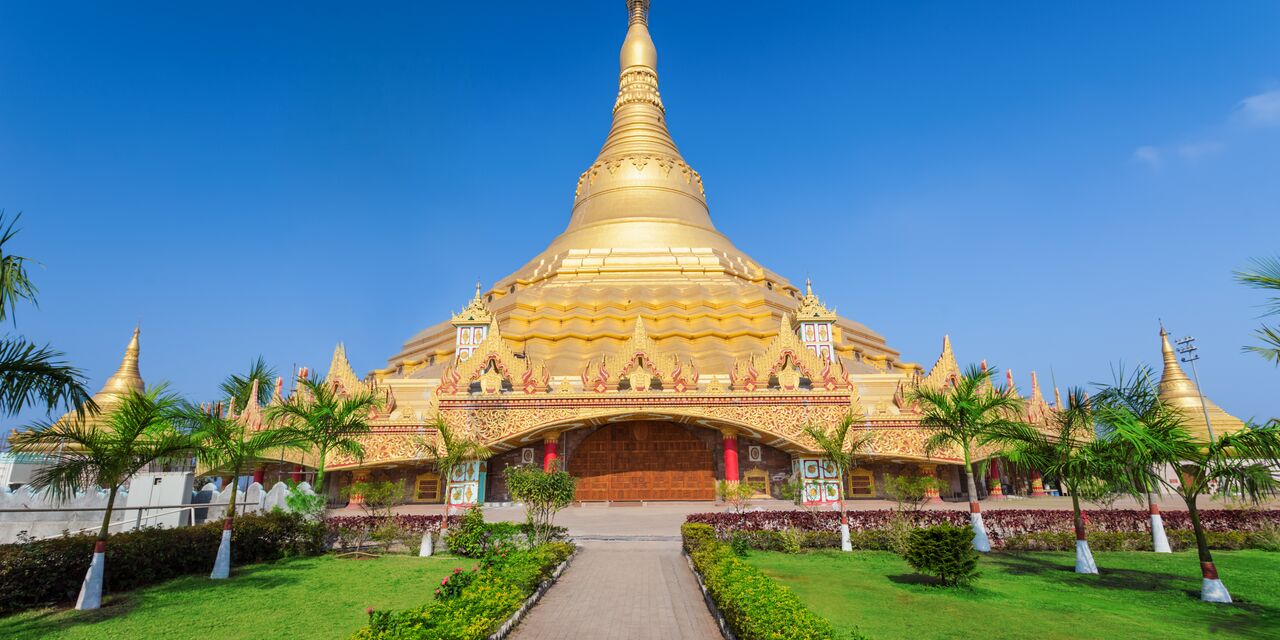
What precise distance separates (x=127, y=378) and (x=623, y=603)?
3348 cm

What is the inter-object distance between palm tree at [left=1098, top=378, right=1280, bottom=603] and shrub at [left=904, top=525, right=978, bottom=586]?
9.33 ft

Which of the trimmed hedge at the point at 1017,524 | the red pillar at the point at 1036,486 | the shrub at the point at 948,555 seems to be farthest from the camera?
the red pillar at the point at 1036,486

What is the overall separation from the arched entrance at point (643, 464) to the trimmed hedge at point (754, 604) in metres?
12.9

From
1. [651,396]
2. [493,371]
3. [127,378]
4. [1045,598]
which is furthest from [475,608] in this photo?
[127,378]

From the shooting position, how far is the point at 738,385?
23109 mm

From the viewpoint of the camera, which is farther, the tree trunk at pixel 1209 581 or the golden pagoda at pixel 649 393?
the golden pagoda at pixel 649 393

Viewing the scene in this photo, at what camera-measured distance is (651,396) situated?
893 inches

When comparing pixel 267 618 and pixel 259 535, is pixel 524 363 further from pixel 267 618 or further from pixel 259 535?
pixel 267 618

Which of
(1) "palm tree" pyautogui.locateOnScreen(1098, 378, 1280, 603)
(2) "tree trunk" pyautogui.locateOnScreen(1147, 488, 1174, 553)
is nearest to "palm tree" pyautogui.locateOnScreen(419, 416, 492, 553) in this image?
(1) "palm tree" pyautogui.locateOnScreen(1098, 378, 1280, 603)

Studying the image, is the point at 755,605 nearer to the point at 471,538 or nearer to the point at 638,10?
the point at 471,538

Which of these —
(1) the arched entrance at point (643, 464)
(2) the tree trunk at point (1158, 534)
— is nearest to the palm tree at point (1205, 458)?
(2) the tree trunk at point (1158, 534)

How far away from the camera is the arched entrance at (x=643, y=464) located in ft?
78.2

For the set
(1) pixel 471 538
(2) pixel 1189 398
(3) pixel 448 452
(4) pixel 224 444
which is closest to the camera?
(4) pixel 224 444

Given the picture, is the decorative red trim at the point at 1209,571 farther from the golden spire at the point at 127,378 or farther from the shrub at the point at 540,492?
the golden spire at the point at 127,378
